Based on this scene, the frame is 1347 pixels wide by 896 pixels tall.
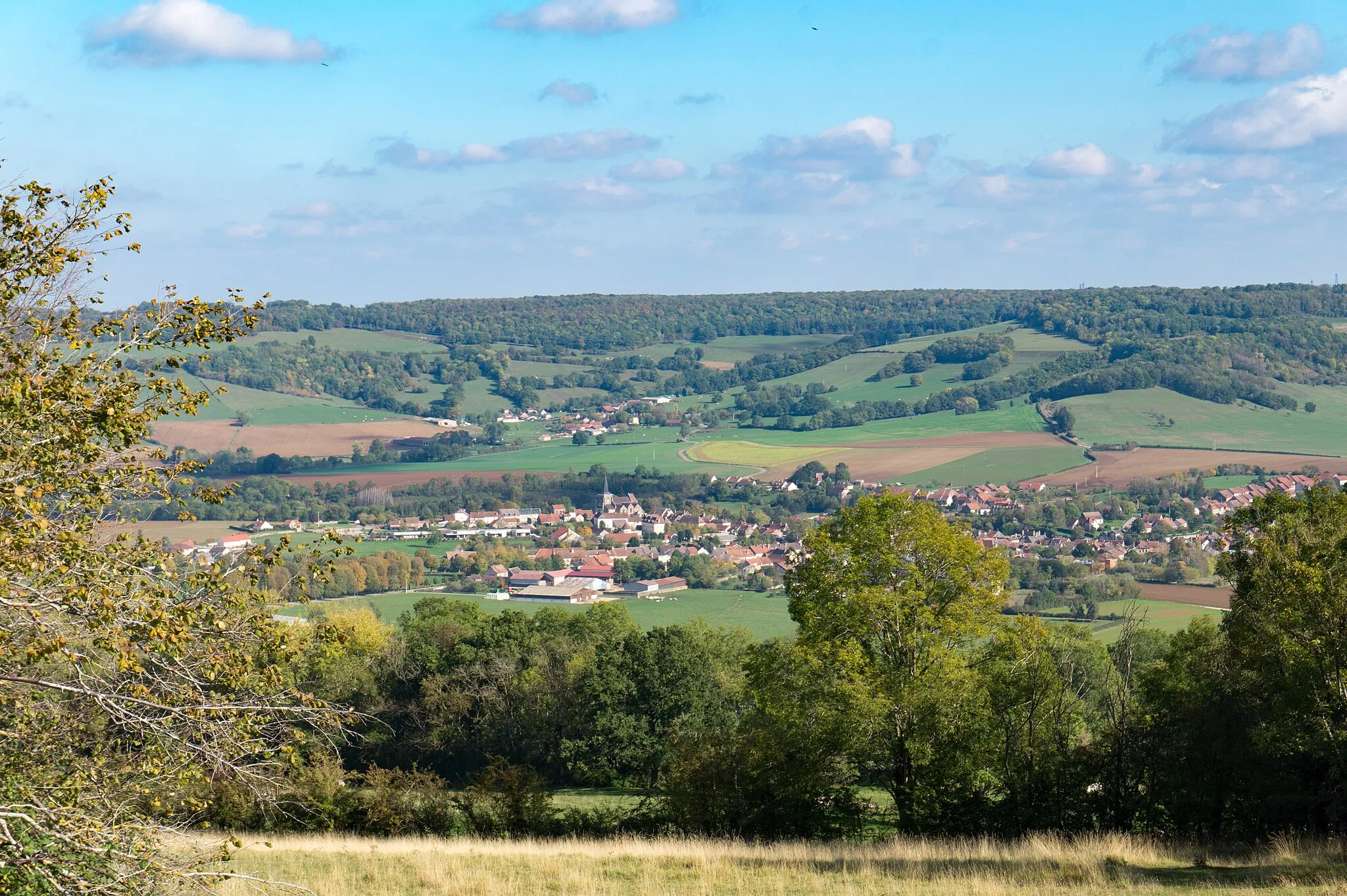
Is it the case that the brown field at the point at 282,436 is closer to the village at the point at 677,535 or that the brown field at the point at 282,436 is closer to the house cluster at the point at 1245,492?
the village at the point at 677,535

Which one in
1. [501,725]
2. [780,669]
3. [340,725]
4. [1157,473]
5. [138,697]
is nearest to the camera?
[138,697]

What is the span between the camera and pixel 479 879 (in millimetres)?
15539

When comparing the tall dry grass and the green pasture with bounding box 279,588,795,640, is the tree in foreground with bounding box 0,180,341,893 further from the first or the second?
the green pasture with bounding box 279,588,795,640

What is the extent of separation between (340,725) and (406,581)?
299 ft

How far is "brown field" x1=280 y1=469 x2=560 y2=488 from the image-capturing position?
14962cm

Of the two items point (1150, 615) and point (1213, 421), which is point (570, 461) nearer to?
point (1213, 421)

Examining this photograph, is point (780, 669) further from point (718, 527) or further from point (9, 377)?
point (718, 527)

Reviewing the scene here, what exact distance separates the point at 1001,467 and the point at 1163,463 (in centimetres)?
1731

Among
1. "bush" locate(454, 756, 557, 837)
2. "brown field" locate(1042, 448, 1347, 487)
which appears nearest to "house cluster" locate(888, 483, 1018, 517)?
"brown field" locate(1042, 448, 1347, 487)

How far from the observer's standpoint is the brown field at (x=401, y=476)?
491ft

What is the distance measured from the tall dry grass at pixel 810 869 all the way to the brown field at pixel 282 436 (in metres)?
132

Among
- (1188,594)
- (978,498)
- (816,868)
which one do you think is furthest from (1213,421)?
(816,868)

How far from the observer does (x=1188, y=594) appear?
78.6 metres

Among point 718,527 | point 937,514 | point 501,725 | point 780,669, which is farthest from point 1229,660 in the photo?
point 718,527
